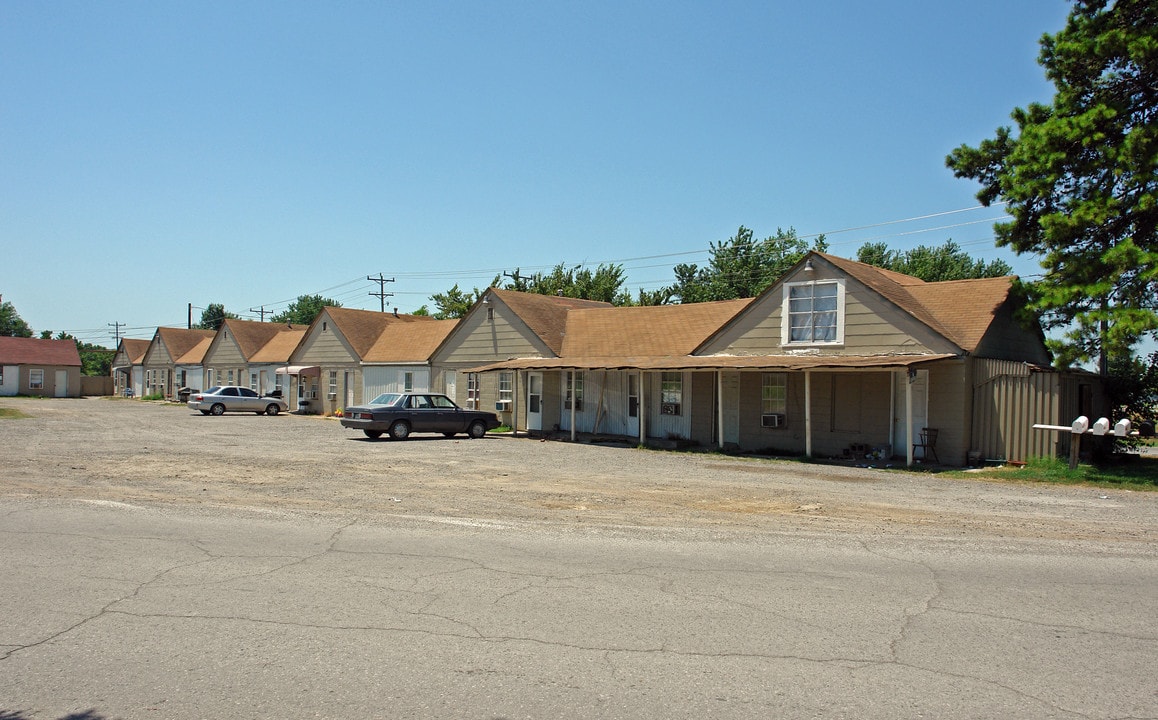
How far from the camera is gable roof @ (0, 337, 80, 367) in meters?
69.9

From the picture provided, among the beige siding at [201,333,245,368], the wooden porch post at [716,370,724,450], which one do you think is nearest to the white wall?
the beige siding at [201,333,245,368]

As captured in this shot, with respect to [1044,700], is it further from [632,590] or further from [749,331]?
[749,331]

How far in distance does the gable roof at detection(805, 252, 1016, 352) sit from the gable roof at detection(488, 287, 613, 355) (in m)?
11.9

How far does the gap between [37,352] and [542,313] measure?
5947cm

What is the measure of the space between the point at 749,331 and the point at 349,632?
64.7 ft

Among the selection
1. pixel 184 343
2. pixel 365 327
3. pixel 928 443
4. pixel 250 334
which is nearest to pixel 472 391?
pixel 365 327

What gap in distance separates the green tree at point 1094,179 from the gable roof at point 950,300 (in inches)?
60.3

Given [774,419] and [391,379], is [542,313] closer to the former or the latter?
[391,379]

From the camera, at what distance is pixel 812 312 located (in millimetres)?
23109

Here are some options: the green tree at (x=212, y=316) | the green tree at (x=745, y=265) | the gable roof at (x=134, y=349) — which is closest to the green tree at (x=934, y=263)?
the green tree at (x=745, y=265)

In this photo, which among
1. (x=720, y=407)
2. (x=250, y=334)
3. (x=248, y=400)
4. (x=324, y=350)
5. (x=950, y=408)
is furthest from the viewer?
(x=250, y=334)

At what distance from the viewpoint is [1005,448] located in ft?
64.8

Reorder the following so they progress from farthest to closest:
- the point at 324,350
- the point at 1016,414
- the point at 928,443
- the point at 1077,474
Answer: the point at 324,350 → the point at 928,443 → the point at 1016,414 → the point at 1077,474

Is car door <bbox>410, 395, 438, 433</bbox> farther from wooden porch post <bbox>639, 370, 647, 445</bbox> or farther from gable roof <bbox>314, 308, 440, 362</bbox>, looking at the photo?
gable roof <bbox>314, 308, 440, 362</bbox>
